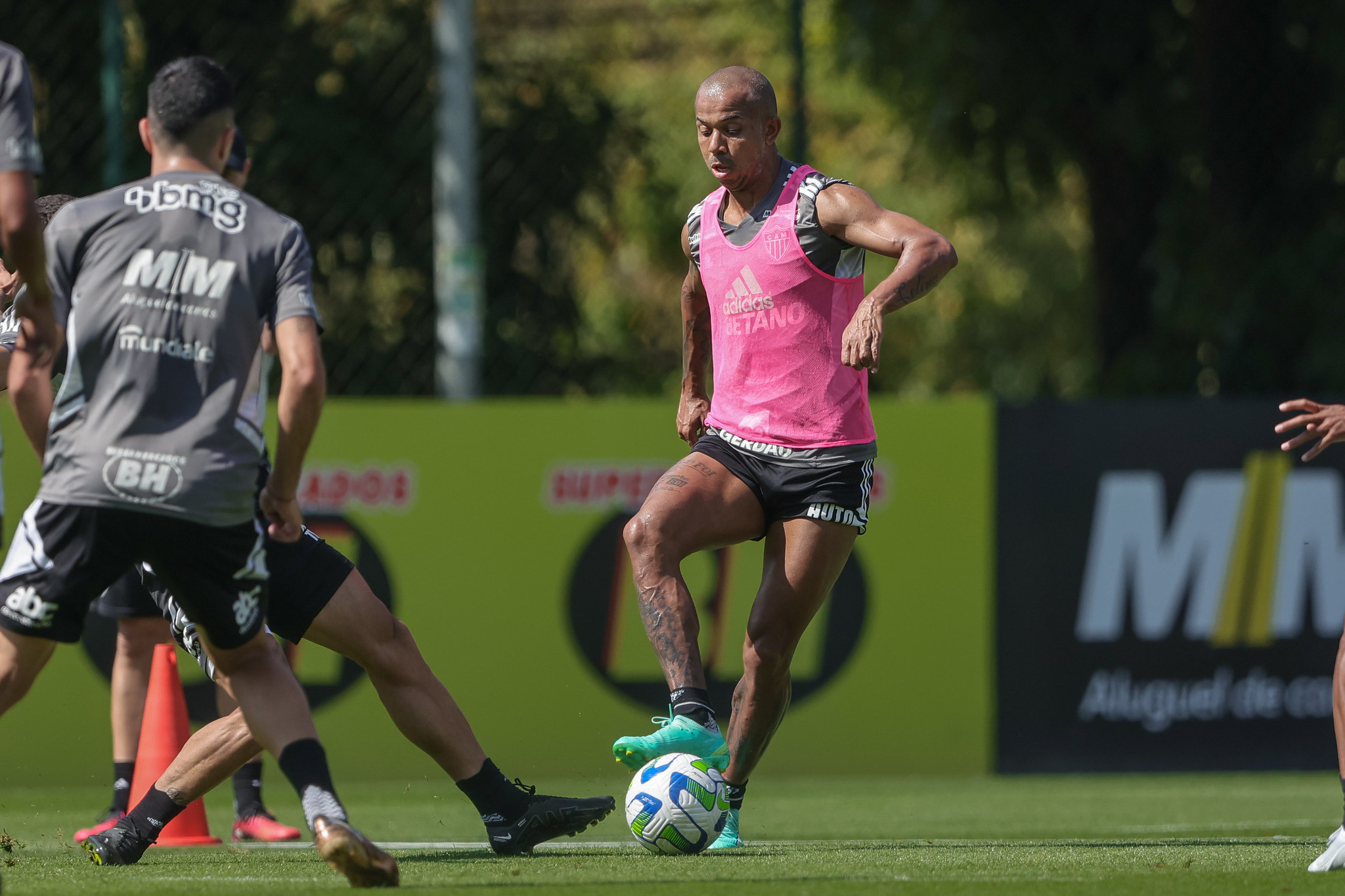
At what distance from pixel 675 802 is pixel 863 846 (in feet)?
3.42

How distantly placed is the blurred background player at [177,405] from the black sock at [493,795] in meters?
1.09

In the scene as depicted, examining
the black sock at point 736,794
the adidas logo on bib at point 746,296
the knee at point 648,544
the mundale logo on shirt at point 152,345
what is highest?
the adidas logo on bib at point 746,296

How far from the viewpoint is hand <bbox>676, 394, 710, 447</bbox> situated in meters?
6.77

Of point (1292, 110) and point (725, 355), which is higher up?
point (1292, 110)

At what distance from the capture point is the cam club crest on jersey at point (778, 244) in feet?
20.4

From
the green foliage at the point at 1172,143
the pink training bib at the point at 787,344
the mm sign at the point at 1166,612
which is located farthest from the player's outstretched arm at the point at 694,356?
the green foliage at the point at 1172,143

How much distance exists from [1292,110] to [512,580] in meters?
7.13

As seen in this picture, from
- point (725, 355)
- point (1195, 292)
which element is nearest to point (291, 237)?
point (725, 355)

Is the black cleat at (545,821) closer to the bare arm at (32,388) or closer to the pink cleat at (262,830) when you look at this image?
the pink cleat at (262,830)

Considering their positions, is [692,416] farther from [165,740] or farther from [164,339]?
[164,339]

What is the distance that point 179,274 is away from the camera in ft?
14.8

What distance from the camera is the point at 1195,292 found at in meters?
13.6

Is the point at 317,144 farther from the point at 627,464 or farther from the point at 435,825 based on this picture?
the point at 435,825

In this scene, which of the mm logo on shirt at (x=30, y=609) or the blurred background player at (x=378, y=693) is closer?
the mm logo on shirt at (x=30, y=609)
